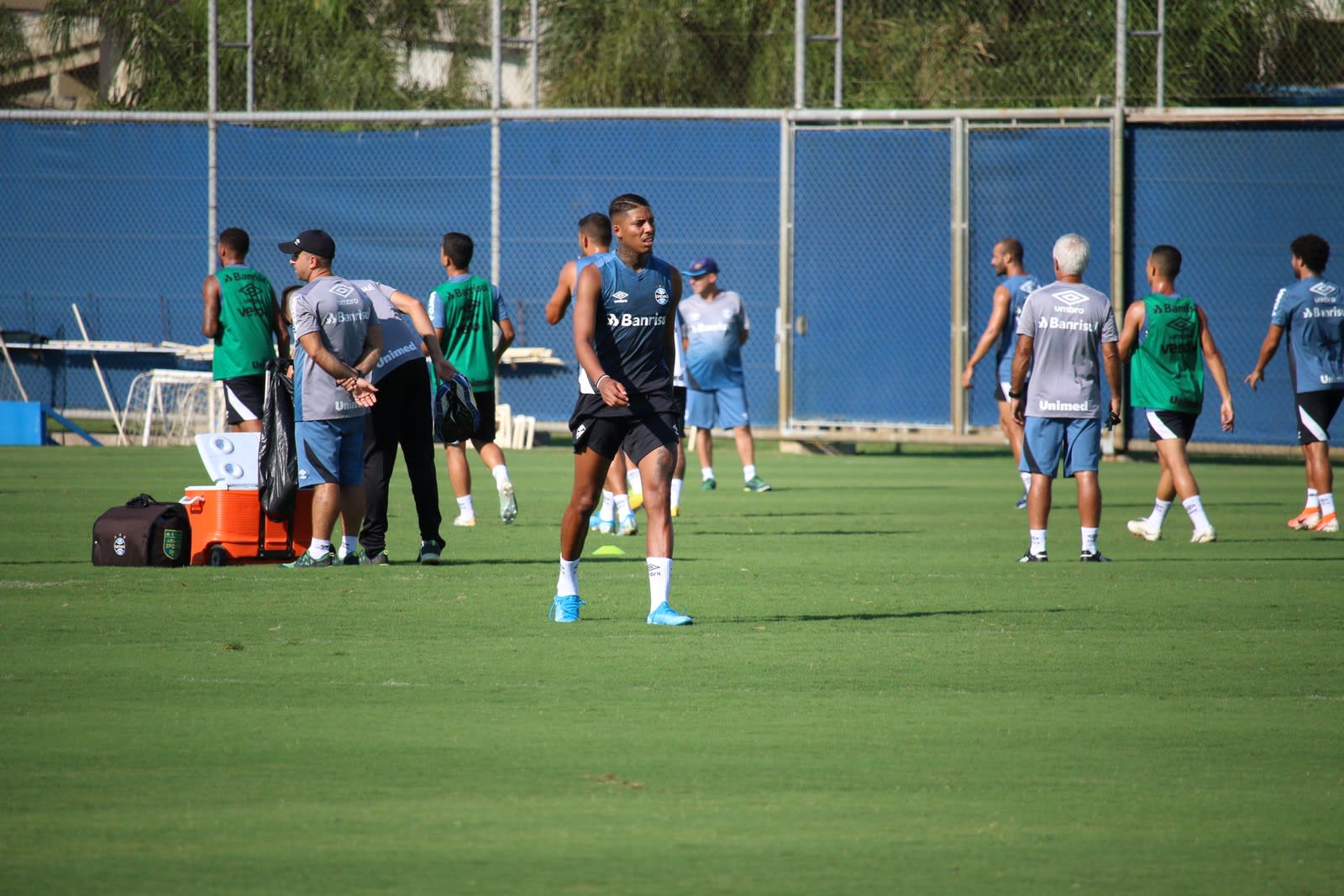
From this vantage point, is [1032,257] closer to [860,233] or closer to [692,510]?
[860,233]

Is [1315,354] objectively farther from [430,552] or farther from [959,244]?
[959,244]

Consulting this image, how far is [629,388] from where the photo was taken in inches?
356

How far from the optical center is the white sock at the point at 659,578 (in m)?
9.02

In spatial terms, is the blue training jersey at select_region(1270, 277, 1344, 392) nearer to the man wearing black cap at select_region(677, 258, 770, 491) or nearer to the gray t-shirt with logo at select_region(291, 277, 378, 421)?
the man wearing black cap at select_region(677, 258, 770, 491)

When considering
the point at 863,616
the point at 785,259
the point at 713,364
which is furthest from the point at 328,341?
the point at 785,259

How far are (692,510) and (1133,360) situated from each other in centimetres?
385

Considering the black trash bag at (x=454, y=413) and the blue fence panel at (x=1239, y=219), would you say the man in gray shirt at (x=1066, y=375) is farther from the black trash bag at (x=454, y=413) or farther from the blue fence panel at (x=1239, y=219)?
the blue fence panel at (x=1239, y=219)

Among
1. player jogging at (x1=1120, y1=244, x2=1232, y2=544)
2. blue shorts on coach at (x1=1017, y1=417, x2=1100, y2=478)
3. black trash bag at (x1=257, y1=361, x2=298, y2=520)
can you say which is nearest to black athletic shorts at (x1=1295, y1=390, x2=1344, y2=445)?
player jogging at (x1=1120, y1=244, x2=1232, y2=544)

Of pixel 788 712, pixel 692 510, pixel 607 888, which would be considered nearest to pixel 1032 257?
pixel 692 510

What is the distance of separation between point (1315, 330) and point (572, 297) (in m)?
5.63

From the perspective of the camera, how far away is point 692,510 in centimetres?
1556

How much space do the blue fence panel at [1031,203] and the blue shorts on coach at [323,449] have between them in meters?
12.4

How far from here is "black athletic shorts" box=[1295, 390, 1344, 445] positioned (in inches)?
559

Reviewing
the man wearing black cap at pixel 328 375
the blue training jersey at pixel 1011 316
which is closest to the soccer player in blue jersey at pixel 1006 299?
the blue training jersey at pixel 1011 316
